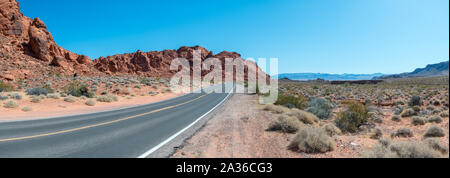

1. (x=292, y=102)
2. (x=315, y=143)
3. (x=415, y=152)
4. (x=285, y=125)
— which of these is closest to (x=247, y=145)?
(x=315, y=143)

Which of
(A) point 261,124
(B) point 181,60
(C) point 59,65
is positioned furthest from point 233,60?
(A) point 261,124

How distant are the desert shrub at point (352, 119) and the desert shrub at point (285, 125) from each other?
3.39 m

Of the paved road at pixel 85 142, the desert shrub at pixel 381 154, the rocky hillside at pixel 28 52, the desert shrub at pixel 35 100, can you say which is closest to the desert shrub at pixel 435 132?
the desert shrub at pixel 381 154

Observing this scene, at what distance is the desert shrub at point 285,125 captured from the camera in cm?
770

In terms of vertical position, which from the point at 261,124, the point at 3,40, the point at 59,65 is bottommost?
the point at 261,124

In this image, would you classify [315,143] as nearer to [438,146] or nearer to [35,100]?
[438,146]

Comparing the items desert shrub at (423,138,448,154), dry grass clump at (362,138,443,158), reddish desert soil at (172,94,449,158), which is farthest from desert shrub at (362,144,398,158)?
desert shrub at (423,138,448,154)

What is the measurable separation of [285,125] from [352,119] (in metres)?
4.97

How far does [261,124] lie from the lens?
9.30 meters

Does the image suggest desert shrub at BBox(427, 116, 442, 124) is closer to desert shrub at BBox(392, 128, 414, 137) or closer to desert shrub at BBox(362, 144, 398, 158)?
desert shrub at BBox(392, 128, 414, 137)

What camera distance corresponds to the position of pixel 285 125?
7.81 meters

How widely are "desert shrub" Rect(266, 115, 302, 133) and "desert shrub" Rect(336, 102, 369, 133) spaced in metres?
3.39
